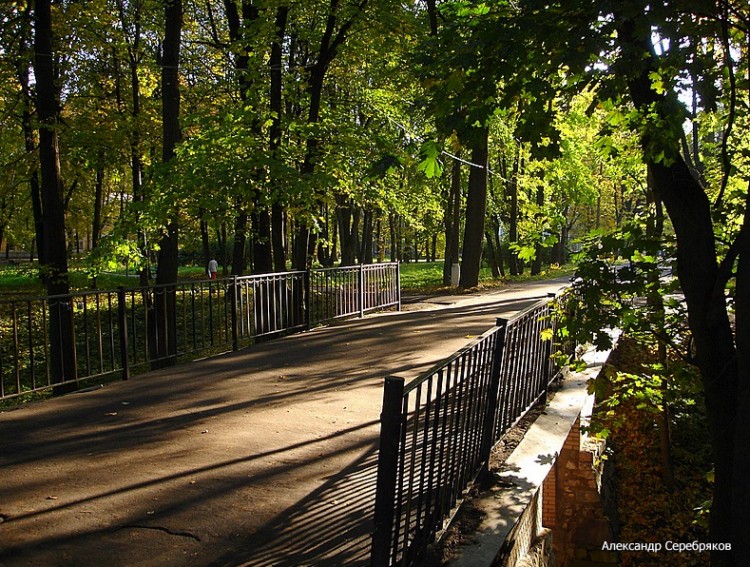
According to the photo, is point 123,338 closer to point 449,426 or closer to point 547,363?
point 547,363

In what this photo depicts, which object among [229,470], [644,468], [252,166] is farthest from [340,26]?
[229,470]

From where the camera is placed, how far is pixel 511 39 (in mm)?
4250

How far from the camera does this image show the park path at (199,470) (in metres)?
3.57

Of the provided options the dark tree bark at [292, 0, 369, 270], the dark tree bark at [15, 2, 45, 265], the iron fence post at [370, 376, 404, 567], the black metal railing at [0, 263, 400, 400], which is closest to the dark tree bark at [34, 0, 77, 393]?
the dark tree bark at [15, 2, 45, 265]

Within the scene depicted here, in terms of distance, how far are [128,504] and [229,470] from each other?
0.81 meters

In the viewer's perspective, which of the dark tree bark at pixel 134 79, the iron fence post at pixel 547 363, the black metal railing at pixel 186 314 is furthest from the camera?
the dark tree bark at pixel 134 79

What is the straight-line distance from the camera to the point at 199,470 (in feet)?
15.6

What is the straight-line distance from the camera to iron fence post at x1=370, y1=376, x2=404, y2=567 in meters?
2.81

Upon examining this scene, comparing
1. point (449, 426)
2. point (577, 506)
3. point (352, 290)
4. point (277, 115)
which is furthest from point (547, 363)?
point (277, 115)

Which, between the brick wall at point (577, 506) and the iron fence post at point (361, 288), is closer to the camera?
the brick wall at point (577, 506)

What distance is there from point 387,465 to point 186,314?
9.08 meters

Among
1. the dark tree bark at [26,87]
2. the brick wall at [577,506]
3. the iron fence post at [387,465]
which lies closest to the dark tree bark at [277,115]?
the dark tree bark at [26,87]

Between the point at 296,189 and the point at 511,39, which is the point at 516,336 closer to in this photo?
the point at 511,39

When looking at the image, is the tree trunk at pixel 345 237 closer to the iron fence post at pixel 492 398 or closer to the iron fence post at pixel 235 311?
the iron fence post at pixel 235 311
